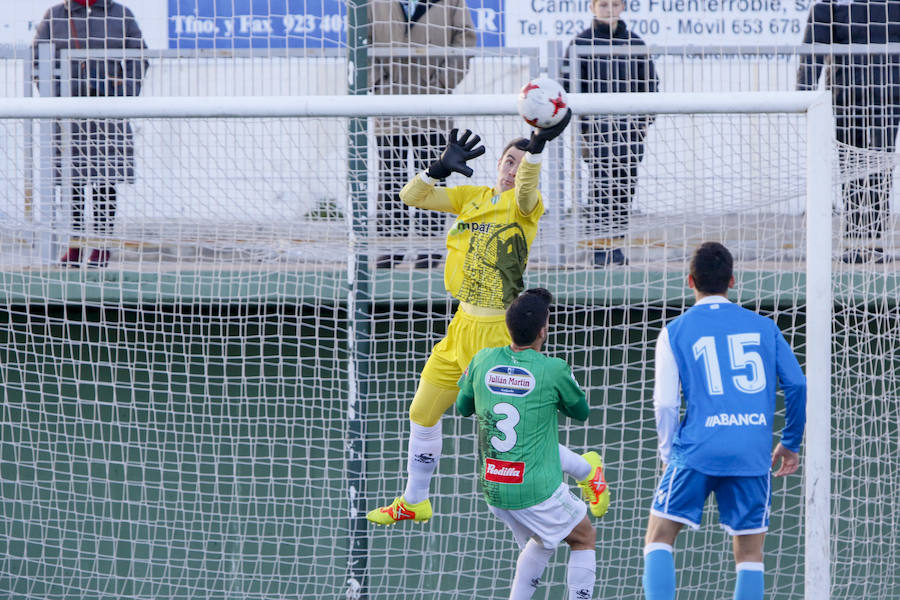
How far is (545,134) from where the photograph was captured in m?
3.94

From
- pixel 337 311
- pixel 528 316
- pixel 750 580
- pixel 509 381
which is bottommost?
pixel 750 580

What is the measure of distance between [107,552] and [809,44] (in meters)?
4.92

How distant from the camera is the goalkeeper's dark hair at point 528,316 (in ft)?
13.0

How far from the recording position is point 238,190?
5.58 m

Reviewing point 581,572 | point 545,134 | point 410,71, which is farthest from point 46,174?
point 581,572

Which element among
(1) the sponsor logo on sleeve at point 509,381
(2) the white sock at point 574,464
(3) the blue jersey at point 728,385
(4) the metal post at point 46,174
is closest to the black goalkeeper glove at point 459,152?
(1) the sponsor logo on sleeve at point 509,381

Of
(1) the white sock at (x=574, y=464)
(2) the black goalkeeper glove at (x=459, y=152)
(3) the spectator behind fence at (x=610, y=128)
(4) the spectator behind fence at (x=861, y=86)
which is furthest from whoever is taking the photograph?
(4) the spectator behind fence at (x=861, y=86)

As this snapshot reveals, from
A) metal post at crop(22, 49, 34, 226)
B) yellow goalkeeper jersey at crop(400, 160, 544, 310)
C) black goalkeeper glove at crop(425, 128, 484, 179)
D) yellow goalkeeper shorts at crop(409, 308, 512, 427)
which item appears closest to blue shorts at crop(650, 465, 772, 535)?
yellow goalkeeper shorts at crop(409, 308, 512, 427)

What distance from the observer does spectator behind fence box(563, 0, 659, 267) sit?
17.2 ft

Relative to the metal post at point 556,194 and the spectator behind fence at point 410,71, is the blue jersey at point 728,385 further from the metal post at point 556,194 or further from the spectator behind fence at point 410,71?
the spectator behind fence at point 410,71

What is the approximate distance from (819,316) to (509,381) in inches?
52.6

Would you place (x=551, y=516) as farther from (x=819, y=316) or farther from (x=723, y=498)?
(x=819, y=316)

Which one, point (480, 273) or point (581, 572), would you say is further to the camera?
point (480, 273)

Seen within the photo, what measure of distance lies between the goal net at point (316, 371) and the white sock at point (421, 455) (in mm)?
532
